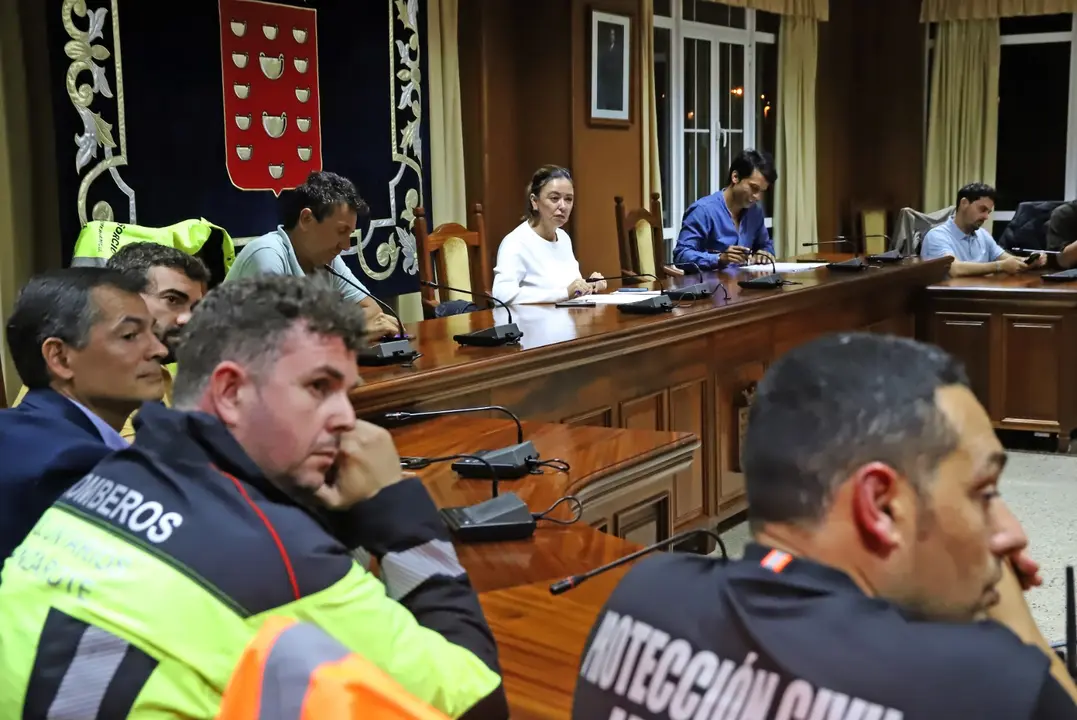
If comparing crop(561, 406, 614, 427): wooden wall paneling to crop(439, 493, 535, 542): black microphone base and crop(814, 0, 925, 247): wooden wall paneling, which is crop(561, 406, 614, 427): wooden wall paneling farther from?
crop(814, 0, 925, 247): wooden wall paneling

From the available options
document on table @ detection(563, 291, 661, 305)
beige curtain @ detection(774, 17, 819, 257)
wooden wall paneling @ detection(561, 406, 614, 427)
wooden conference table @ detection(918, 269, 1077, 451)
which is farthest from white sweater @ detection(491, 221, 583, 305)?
beige curtain @ detection(774, 17, 819, 257)

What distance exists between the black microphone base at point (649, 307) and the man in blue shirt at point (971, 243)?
2.34m

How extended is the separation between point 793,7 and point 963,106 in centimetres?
160

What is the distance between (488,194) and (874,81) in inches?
172

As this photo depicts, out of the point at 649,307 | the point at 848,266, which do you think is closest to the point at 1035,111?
the point at 848,266

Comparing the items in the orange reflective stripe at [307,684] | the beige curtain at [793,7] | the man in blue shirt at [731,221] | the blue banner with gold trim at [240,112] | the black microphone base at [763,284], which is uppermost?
the beige curtain at [793,7]

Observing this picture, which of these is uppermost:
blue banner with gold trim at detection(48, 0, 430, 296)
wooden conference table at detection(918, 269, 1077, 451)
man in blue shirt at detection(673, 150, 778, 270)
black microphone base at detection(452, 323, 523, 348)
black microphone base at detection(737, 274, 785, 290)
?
blue banner with gold trim at detection(48, 0, 430, 296)

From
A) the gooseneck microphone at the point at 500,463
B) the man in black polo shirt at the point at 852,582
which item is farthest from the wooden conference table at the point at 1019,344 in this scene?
the man in black polo shirt at the point at 852,582

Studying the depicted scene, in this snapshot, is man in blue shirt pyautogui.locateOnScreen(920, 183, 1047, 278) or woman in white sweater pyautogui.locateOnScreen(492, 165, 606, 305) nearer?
woman in white sweater pyautogui.locateOnScreen(492, 165, 606, 305)

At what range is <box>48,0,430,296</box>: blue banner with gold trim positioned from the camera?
3.49 m

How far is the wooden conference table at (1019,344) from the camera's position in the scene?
180 inches

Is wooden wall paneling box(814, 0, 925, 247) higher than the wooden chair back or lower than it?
higher

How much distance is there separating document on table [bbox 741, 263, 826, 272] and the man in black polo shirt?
3.88m

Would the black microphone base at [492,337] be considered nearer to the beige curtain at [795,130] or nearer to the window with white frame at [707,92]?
the window with white frame at [707,92]
